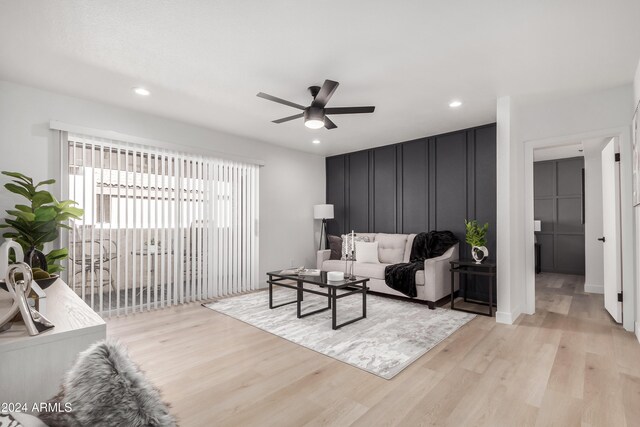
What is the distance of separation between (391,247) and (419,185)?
113cm

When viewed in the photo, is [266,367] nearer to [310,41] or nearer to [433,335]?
[433,335]

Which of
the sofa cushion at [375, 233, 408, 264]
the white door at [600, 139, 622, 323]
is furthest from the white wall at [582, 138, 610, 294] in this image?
the sofa cushion at [375, 233, 408, 264]

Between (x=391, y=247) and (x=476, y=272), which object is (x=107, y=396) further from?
(x=391, y=247)

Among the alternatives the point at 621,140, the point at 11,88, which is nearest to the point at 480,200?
the point at 621,140

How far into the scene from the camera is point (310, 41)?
2477 millimetres

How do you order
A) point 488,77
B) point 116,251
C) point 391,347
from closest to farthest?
point 391,347
point 488,77
point 116,251

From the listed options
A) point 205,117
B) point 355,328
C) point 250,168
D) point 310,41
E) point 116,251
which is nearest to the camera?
point 310,41

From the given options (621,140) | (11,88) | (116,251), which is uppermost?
(11,88)

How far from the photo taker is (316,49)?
259 cm

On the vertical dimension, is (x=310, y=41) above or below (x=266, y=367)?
above

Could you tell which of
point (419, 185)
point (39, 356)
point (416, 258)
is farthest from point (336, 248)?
point (39, 356)

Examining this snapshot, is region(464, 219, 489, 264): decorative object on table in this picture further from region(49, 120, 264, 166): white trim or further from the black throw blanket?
region(49, 120, 264, 166): white trim

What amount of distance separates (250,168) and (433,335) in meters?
3.65

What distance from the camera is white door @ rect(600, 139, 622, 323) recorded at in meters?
3.48
